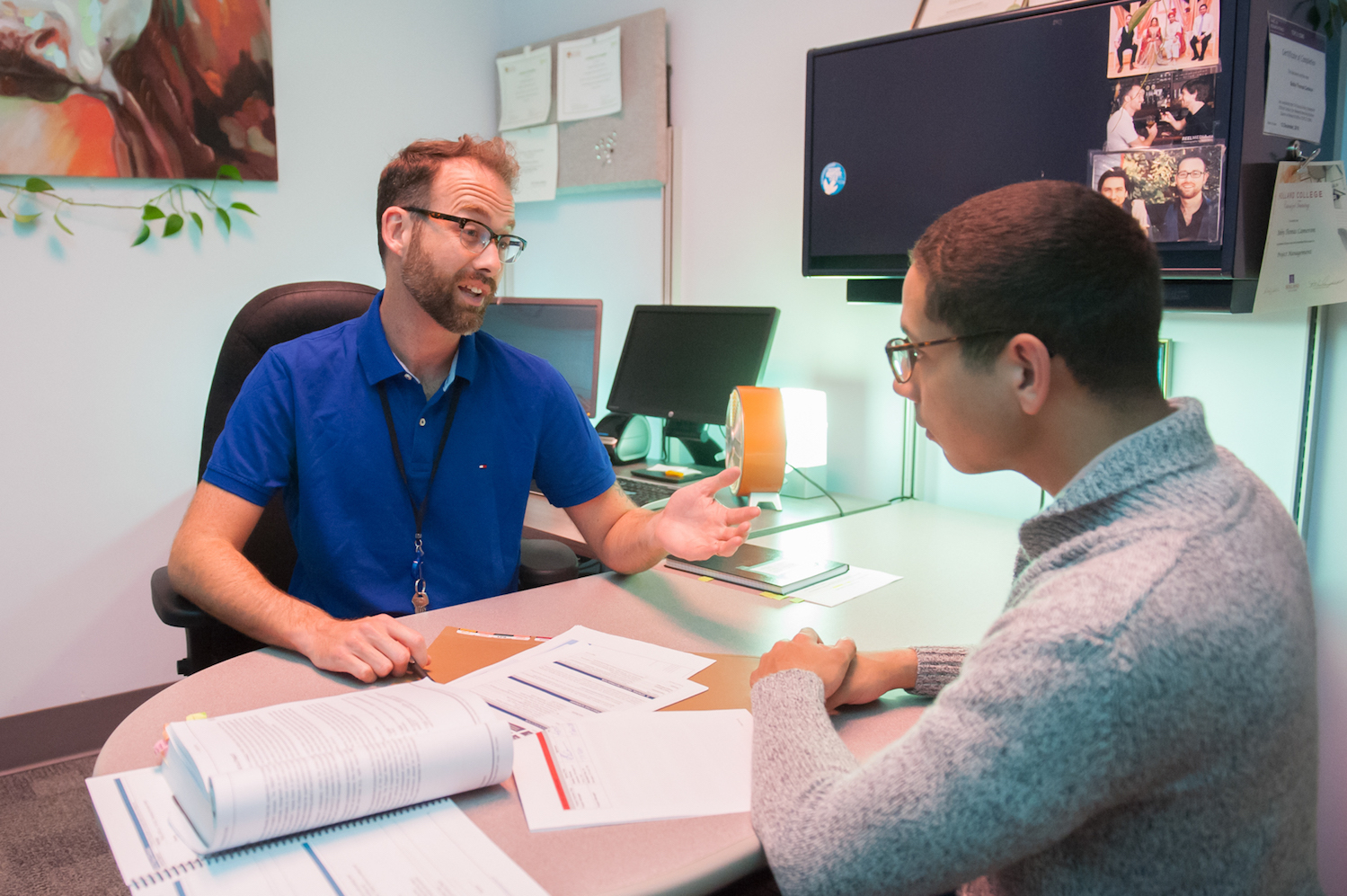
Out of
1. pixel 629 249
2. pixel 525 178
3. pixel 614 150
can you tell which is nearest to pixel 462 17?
pixel 525 178

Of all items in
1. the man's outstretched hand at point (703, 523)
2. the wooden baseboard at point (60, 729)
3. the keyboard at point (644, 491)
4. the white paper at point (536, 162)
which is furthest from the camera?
the white paper at point (536, 162)

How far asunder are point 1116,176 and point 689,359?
3.82 feet

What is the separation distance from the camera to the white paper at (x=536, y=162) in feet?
9.87

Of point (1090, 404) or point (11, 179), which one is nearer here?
Result: point (1090, 404)

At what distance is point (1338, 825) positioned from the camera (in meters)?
1.57

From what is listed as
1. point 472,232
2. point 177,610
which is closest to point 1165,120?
point 472,232

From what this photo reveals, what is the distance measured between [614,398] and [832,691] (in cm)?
170

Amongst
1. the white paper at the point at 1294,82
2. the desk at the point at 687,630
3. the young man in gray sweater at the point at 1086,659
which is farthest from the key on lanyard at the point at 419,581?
the white paper at the point at 1294,82

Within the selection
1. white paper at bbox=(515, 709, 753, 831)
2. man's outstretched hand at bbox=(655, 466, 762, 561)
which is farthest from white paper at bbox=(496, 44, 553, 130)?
white paper at bbox=(515, 709, 753, 831)

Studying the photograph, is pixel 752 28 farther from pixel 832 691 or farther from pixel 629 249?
pixel 832 691

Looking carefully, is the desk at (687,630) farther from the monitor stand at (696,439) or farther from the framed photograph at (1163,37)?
the framed photograph at (1163,37)

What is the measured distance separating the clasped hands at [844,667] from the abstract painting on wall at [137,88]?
2340 millimetres

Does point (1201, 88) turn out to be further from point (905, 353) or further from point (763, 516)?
point (763, 516)

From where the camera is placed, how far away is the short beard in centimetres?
160
